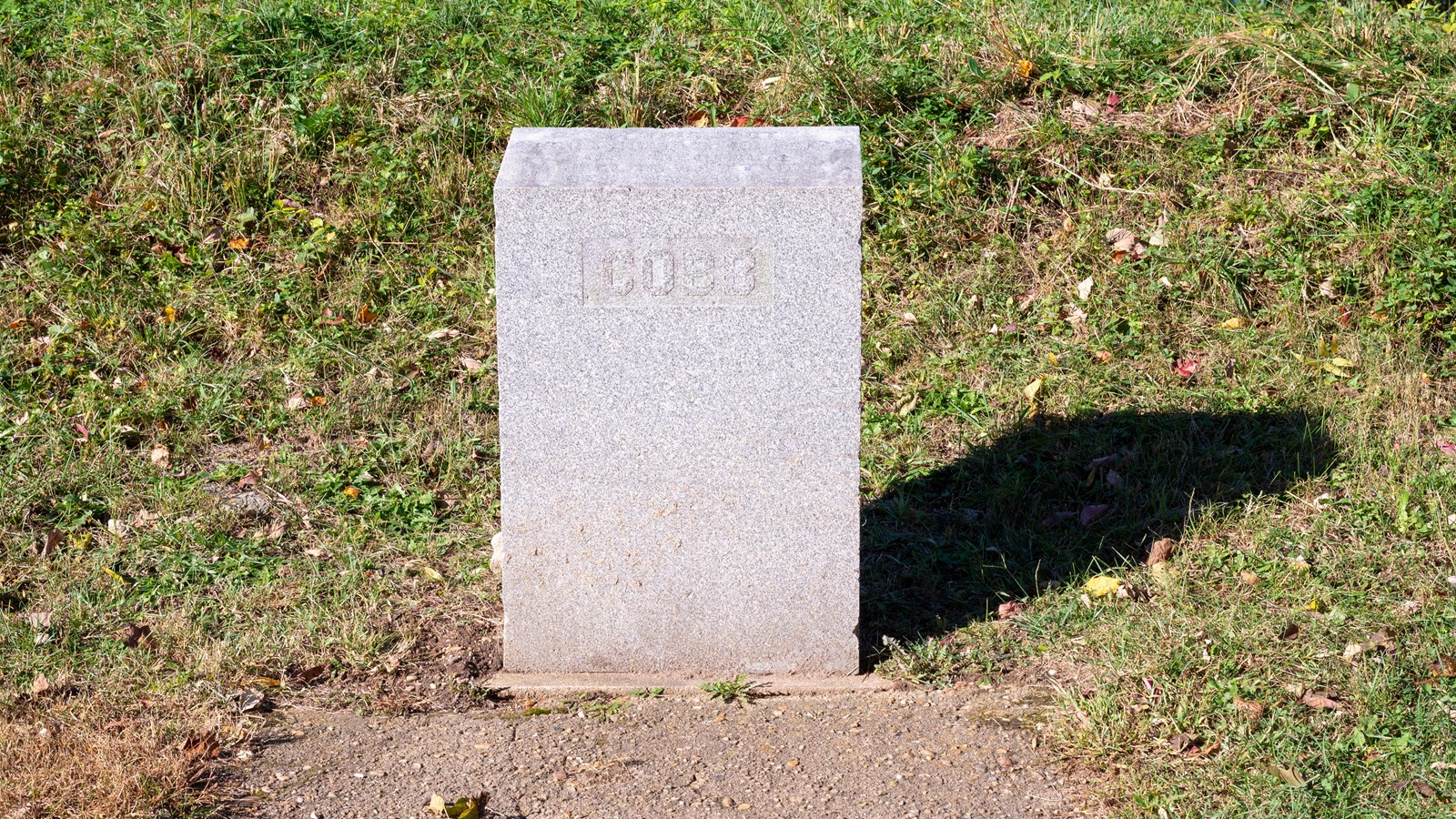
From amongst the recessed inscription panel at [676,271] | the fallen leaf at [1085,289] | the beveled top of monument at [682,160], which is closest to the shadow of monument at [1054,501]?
the fallen leaf at [1085,289]

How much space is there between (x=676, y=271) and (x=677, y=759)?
1105 mm

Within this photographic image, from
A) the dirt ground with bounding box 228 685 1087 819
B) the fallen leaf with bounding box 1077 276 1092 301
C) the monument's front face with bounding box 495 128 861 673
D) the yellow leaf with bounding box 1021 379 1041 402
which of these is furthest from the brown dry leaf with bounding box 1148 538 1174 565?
the fallen leaf with bounding box 1077 276 1092 301

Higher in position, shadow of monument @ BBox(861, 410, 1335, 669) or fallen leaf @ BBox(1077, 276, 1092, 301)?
fallen leaf @ BBox(1077, 276, 1092, 301)

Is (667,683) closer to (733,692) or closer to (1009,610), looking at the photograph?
(733,692)

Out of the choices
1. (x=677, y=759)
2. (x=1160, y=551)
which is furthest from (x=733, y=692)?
(x=1160, y=551)

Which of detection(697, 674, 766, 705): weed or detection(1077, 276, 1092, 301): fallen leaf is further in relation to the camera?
detection(1077, 276, 1092, 301): fallen leaf

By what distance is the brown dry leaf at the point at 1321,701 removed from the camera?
10.0 ft

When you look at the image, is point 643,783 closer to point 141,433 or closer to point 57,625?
point 57,625

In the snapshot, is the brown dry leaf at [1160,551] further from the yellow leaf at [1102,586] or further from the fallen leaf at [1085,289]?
the fallen leaf at [1085,289]

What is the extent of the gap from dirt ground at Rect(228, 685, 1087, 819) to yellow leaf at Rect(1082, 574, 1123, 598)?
53cm

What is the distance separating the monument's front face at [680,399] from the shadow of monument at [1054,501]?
49 cm

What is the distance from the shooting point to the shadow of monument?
3889 millimetres

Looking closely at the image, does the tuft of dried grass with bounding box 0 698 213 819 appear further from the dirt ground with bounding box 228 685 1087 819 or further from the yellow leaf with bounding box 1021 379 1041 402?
the yellow leaf with bounding box 1021 379 1041 402

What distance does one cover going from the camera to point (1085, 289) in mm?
5219
